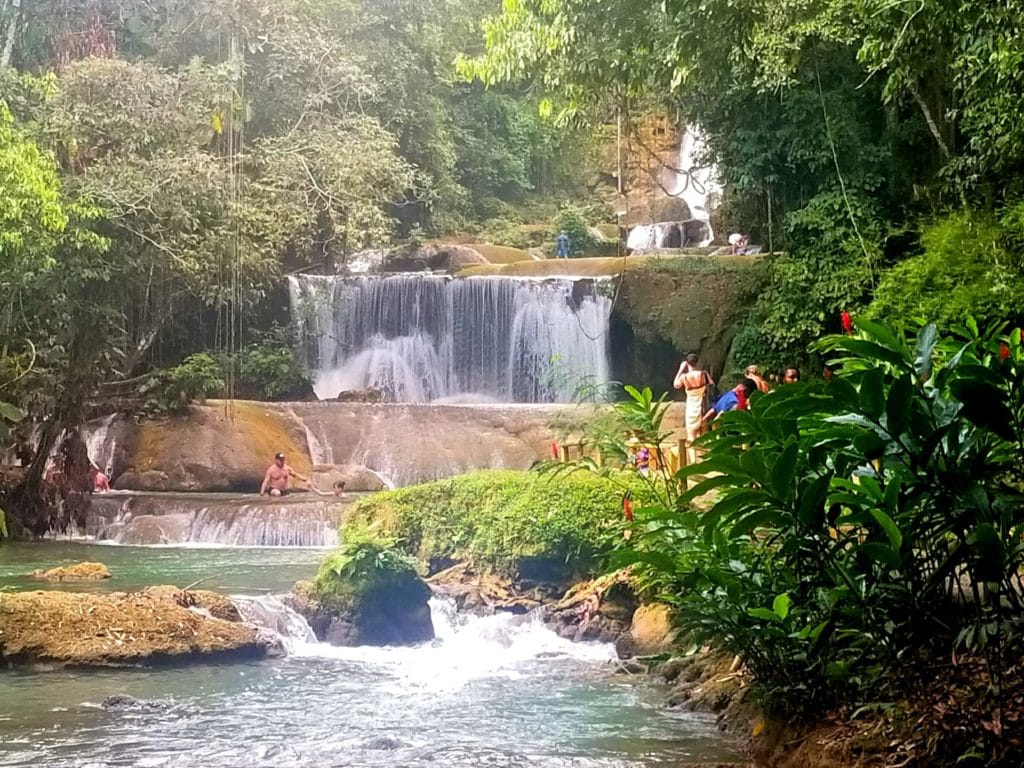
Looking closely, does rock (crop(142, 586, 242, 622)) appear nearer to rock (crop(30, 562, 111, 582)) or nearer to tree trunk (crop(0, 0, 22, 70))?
rock (crop(30, 562, 111, 582))

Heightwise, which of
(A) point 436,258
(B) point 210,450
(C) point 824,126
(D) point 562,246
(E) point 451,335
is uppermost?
(C) point 824,126

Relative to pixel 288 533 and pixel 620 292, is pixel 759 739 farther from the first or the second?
pixel 620 292

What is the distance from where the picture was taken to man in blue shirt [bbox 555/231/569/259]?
9734 mm

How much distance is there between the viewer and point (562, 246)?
9797mm

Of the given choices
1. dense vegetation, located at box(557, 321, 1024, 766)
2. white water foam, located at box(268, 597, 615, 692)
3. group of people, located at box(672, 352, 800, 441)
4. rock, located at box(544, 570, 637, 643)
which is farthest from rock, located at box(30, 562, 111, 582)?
dense vegetation, located at box(557, 321, 1024, 766)

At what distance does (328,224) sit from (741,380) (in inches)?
136

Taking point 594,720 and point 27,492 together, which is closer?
point 594,720

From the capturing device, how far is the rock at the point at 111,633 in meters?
4.23

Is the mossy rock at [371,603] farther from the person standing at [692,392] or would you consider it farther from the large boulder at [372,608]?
the person standing at [692,392]

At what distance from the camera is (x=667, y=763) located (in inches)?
115

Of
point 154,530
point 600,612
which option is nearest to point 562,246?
point 154,530

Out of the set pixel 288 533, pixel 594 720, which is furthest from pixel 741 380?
pixel 594 720

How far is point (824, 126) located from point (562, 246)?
2.90 metres

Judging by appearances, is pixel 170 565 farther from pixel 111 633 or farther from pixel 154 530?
→ pixel 111 633
